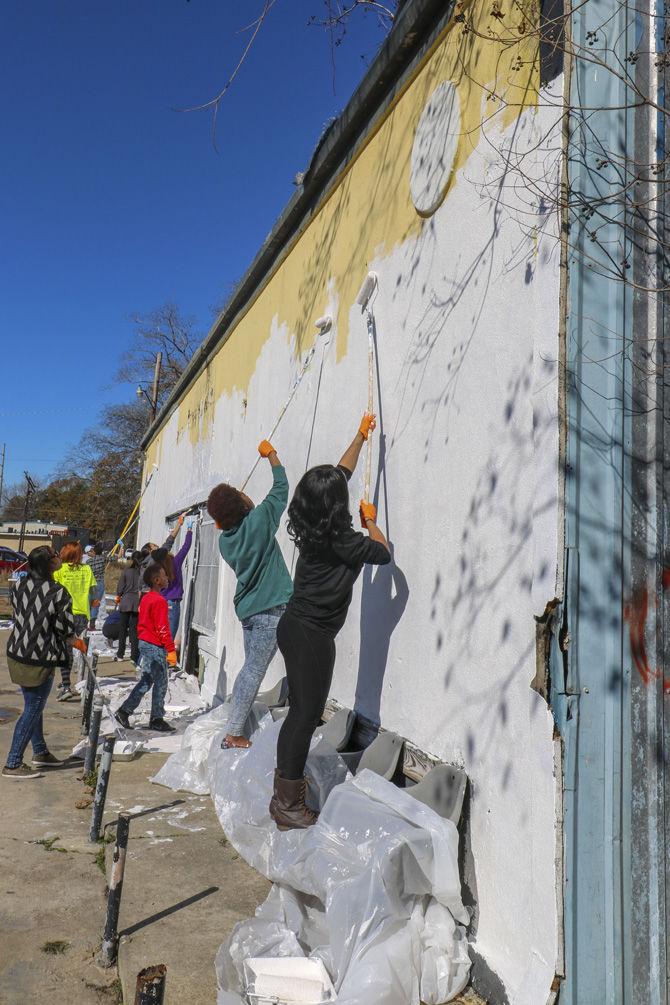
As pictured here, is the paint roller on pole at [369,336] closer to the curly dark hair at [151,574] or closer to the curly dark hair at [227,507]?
the curly dark hair at [227,507]

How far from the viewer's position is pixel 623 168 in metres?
2.51

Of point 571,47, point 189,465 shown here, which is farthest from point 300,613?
point 189,465

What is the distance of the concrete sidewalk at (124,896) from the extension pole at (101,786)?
0.09 metres

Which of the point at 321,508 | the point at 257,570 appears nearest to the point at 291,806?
the point at 321,508

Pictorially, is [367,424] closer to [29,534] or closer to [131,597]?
[131,597]

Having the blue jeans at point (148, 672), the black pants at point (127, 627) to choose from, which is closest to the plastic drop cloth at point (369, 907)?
the blue jeans at point (148, 672)

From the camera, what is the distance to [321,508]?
3500 millimetres

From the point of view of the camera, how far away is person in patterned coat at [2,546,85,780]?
5.44 meters

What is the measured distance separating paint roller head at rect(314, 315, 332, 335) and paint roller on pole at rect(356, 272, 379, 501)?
1.91 ft

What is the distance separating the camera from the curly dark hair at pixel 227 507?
493 cm

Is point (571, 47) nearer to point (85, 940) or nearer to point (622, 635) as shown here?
point (622, 635)

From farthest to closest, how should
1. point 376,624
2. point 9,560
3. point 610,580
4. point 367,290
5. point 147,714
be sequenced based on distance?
point 9,560 < point 147,714 < point 367,290 < point 376,624 < point 610,580

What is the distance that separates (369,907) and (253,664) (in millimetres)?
2260

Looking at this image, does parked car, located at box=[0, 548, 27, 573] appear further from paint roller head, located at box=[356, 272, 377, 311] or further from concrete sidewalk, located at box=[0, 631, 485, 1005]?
paint roller head, located at box=[356, 272, 377, 311]
